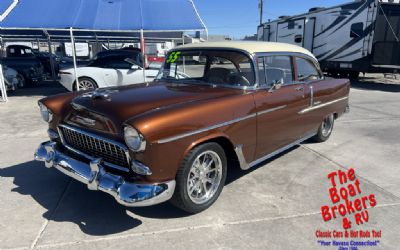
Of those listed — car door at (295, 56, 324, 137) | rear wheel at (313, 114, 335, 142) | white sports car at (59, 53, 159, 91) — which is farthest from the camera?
white sports car at (59, 53, 159, 91)

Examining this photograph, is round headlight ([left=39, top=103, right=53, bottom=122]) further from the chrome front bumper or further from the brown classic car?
the chrome front bumper

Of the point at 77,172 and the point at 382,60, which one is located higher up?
the point at 382,60

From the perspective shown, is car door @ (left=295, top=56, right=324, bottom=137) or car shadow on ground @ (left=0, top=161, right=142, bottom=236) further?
car door @ (left=295, top=56, right=324, bottom=137)

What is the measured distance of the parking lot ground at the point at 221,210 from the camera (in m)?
2.84

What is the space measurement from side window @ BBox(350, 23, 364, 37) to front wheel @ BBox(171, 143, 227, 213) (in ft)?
38.6

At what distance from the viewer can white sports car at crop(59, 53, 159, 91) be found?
9336 millimetres

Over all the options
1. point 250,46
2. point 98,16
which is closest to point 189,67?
point 250,46

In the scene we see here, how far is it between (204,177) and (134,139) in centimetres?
98

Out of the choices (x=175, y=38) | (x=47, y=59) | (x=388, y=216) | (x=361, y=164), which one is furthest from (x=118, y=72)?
(x=47, y=59)

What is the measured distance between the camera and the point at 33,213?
328 cm

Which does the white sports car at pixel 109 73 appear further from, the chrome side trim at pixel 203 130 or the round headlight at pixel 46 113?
the chrome side trim at pixel 203 130

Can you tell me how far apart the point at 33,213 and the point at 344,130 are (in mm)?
5743

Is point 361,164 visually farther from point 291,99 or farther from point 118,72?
point 118,72

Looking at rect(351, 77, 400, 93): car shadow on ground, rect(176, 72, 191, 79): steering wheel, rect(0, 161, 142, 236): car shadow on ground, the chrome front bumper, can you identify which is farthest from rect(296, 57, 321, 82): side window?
rect(351, 77, 400, 93): car shadow on ground
